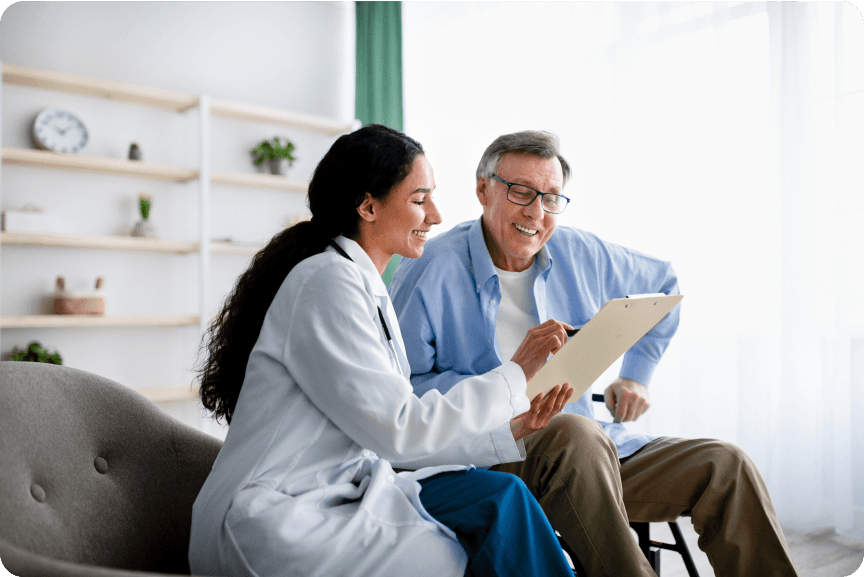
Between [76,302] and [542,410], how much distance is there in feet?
9.98

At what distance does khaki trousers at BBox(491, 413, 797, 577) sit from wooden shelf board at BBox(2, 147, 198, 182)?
2985 mm

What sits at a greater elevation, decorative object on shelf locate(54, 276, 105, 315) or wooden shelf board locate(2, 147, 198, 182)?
wooden shelf board locate(2, 147, 198, 182)

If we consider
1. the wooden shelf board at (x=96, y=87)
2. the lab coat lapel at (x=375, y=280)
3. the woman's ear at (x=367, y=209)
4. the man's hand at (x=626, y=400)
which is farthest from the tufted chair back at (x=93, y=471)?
the wooden shelf board at (x=96, y=87)

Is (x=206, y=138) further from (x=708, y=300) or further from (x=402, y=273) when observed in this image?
(x=708, y=300)

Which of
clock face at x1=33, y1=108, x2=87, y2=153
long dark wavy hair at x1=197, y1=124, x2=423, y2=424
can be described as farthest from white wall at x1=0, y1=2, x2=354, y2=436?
long dark wavy hair at x1=197, y1=124, x2=423, y2=424

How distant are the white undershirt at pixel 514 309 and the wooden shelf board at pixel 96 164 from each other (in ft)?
8.63

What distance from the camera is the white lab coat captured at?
3.05ft

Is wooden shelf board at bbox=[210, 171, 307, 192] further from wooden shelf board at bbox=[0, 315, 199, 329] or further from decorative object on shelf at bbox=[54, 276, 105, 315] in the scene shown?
decorative object on shelf at bbox=[54, 276, 105, 315]

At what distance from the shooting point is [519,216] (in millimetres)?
1763

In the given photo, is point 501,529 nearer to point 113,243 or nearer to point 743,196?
point 743,196

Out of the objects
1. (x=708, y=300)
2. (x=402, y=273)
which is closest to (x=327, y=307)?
(x=402, y=273)

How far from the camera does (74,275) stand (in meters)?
3.71

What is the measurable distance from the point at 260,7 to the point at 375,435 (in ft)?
13.7

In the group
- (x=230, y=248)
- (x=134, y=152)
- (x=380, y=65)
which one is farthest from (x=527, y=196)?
(x=380, y=65)
